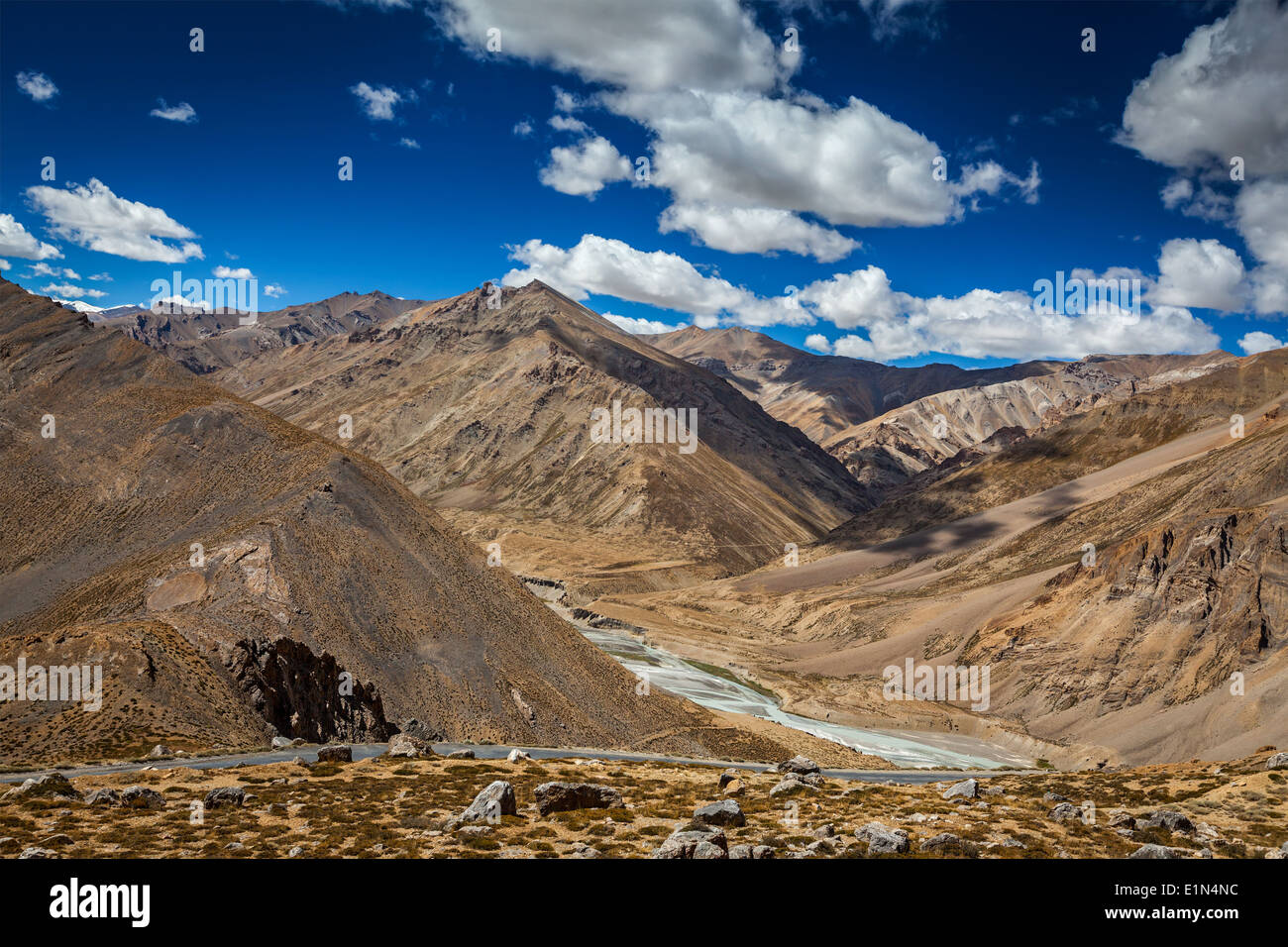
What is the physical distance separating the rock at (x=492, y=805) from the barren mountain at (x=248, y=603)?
69.3 feet

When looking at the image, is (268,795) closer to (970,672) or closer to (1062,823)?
(1062,823)

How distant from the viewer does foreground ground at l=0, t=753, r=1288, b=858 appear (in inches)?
775

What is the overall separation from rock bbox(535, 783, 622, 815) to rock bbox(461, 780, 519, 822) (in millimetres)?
869

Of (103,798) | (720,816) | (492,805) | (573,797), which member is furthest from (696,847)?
(103,798)

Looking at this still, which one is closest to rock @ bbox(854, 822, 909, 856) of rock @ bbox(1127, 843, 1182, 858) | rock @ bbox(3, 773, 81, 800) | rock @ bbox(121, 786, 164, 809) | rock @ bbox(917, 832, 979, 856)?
rock @ bbox(917, 832, 979, 856)

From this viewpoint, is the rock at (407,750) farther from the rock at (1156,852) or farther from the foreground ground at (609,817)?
the rock at (1156,852)

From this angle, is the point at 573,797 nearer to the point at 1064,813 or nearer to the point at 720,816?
the point at 720,816

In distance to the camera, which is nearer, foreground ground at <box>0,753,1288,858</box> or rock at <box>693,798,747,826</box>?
foreground ground at <box>0,753,1288,858</box>

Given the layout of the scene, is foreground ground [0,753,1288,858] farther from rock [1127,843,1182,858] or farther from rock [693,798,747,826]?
rock [693,798,747,826]

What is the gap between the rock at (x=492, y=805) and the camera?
22188 mm

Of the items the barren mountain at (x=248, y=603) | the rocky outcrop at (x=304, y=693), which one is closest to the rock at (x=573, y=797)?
the barren mountain at (x=248, y=603)

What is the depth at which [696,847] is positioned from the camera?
58.2 feet
